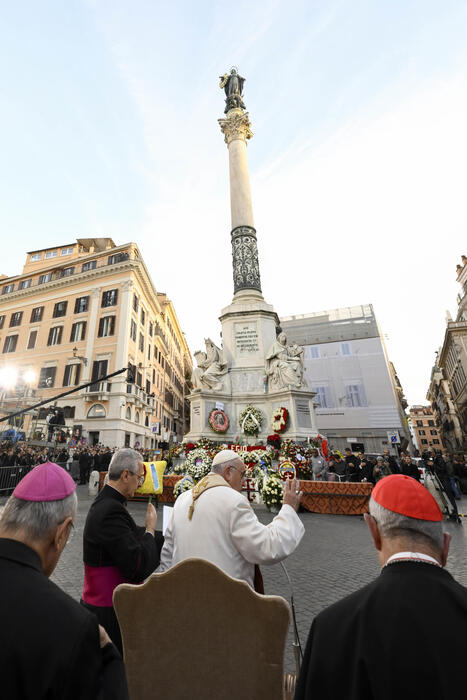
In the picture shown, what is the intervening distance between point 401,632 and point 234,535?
133 centimetres

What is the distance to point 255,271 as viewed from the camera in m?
18.0

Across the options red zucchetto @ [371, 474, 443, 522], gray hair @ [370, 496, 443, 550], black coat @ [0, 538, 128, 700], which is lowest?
black coat @ [0, 538, 128, 700]

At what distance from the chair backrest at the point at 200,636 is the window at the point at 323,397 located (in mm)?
34793

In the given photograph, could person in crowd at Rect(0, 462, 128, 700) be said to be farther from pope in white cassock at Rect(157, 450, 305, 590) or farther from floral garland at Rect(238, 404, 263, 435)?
floral garland at Rect(238, 404, 263, 435)

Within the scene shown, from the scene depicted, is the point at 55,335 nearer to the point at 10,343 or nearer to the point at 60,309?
the point at 60,309

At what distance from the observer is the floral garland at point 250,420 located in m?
13.6

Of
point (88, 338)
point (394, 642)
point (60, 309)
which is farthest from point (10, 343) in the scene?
point (394, 642)

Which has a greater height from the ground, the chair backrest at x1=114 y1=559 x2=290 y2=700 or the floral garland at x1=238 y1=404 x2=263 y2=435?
the floral garland at x1=238 y1=404 x2=263 y2=435

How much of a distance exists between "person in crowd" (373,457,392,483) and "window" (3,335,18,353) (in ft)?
114

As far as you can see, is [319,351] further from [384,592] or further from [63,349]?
[384,592]

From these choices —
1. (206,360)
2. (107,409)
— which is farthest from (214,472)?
(107,409)

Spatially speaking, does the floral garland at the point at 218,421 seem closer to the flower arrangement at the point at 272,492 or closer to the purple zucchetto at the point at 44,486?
the flower arrangement at the point at 272,492

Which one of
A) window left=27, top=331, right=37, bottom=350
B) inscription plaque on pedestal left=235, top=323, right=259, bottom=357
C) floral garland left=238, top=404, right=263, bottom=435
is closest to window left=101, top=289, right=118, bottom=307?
window left=27, top=331, right=37, bottom=350

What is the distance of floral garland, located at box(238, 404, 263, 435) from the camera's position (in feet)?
44.7
